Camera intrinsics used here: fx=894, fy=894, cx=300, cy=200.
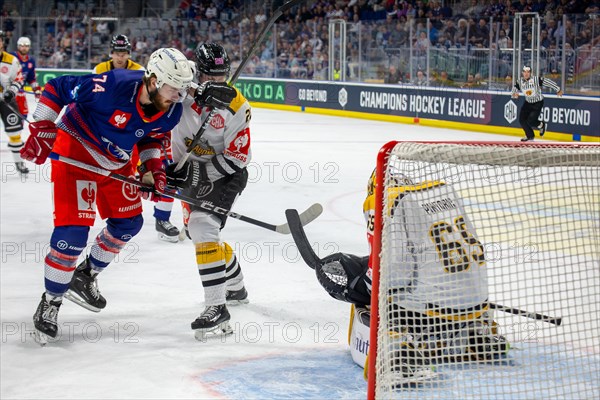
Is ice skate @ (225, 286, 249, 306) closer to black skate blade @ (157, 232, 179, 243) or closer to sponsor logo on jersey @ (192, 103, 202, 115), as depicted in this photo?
sponsor logo on jersey @ (192, 103, 202, 115)

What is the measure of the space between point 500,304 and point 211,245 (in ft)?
4.52

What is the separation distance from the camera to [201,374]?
343cm

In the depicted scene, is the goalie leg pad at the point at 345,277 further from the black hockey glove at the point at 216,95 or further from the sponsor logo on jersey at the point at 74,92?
the sponsor logo on jersey at the point at 74,92

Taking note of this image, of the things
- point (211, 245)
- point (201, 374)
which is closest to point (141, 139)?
point (211, 245)

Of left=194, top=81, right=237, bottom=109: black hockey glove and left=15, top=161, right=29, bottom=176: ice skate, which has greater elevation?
left=194, top=81, right=237, bottom=109: black hockey glove

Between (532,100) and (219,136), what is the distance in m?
8.31

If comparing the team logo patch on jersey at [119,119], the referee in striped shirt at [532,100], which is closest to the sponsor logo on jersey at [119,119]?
the team logo patch on jersey at [119,119]

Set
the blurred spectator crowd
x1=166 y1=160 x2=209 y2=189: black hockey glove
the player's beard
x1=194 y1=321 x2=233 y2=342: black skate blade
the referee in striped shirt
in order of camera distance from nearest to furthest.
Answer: the player's beard, x1=194 y1=321 x2=233 y2=342: black skate blade, x1=166 y1=160 x2=209 y2=189: black hockey glove, the referee in striped shirt, the blurred spectator crowd

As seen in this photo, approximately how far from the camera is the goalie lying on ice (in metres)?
2.49

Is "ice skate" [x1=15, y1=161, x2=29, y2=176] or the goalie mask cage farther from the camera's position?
"ice skate" [x1=15, y1=161, x2=29, y2=176]

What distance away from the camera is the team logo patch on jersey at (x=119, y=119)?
3715 mm

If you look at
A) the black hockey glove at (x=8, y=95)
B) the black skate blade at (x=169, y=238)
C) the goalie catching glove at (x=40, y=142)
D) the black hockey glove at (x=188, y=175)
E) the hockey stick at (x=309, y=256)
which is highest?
the goalie catching glove at (x=40, y=142)

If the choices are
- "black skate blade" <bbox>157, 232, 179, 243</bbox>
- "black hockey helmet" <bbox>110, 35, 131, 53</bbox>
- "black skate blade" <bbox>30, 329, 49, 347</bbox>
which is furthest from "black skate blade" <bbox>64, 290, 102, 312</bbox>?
"black hockey helmet" <bbox>110, 35, 131, 53</bbox>

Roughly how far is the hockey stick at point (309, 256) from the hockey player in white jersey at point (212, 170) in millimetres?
347
